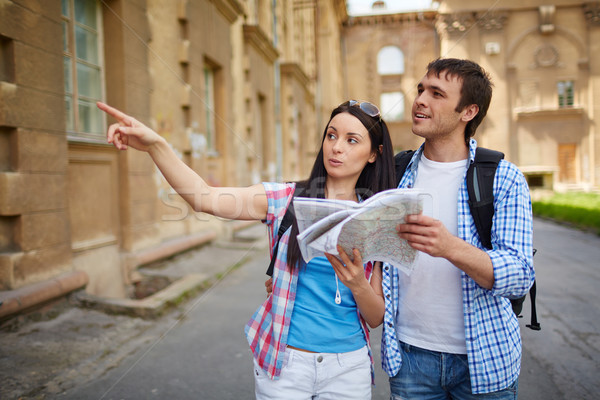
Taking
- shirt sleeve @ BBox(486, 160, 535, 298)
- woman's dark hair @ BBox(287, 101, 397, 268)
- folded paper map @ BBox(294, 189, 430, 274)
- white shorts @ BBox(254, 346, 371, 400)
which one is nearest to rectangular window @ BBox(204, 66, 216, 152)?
woman's dark hair @ BBox(287, 101, 397, 268)

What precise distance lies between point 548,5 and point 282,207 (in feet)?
99.3

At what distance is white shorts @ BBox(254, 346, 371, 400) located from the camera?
5.66 ft

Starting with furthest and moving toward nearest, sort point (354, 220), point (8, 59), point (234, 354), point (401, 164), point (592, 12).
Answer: point (592, 12) < point (8, 59) < point (234, 354) < point (401, 164) < point (354, 220)

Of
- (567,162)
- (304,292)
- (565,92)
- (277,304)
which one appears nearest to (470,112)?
(304,292)

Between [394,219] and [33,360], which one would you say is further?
[33,360]

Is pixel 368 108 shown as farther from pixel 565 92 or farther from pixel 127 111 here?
pixel 565 92

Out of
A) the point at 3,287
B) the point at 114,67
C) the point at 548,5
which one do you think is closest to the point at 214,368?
the point at 3,287

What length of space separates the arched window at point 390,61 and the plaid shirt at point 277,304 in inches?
1418

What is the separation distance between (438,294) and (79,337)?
12.5ft

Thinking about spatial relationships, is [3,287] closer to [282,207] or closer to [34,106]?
[34,106]

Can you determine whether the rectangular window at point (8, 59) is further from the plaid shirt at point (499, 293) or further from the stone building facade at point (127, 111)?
the plaid shirt at point (499, 293)

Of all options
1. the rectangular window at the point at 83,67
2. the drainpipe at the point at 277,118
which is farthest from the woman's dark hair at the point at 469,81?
the drainpipe at the point at 277,118

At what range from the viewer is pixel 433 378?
6.16 ft

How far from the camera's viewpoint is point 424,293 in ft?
6.28
